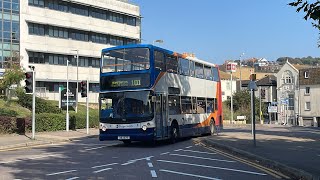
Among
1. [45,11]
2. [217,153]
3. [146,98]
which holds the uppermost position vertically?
[45,11]

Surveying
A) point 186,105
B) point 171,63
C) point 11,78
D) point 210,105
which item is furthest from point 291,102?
point 171,63

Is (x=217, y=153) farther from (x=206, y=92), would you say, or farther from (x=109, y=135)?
(x=206, y=92)

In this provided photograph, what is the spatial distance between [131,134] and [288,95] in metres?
71.7

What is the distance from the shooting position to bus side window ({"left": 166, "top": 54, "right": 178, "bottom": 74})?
2154 centimetres

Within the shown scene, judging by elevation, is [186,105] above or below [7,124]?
above

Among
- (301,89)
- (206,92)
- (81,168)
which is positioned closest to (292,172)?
(81,168)

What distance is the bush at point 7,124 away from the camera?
27562 millimetres

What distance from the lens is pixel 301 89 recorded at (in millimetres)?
83438

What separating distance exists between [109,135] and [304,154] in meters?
8.68

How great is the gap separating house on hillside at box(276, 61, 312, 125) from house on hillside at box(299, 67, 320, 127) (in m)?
0.87

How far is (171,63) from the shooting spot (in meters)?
22.0

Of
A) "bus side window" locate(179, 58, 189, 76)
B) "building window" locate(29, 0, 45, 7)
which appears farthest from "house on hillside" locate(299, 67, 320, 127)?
"bus side window" locate(179, 58, 189, 76)

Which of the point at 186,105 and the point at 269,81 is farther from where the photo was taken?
the point at 269,81

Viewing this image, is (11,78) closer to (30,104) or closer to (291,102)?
(30,104)
